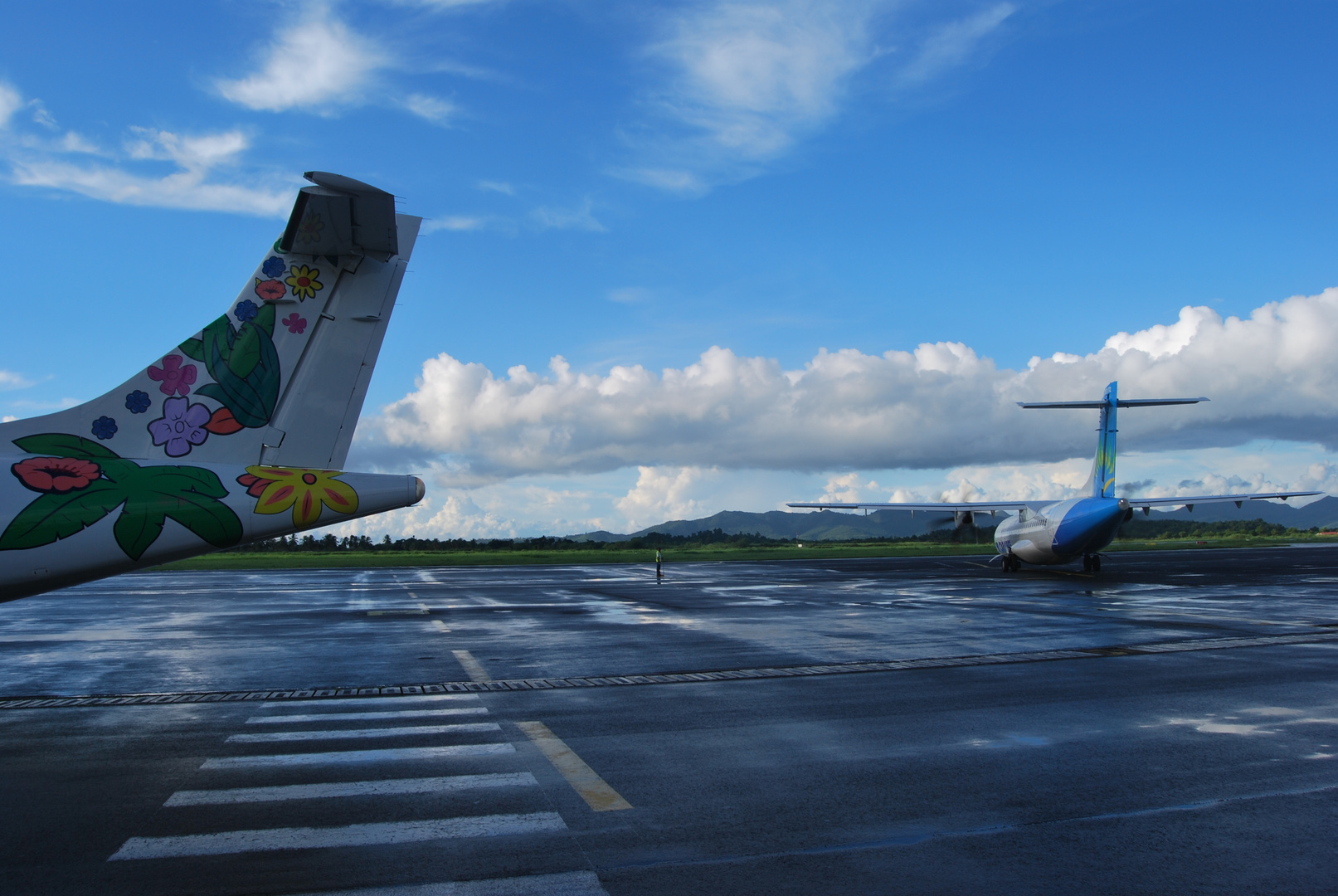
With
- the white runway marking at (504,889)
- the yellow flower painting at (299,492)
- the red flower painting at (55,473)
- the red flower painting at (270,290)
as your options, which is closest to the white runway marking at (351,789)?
the white runway marking at (504,889)

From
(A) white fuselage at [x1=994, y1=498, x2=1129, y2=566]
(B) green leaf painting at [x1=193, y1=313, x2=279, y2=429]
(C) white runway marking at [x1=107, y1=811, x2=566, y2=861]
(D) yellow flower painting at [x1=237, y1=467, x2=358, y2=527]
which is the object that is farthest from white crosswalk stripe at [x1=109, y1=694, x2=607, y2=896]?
(A) white fuselage at [x1=994, y1=498, x2=1129, y2=566]

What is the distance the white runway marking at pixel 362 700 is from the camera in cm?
937

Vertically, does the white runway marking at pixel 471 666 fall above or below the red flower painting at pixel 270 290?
below

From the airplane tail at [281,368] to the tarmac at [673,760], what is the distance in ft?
9.14

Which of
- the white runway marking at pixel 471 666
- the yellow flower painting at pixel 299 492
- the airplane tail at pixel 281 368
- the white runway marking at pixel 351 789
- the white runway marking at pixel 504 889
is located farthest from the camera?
the white runway marking at pixel 471 666

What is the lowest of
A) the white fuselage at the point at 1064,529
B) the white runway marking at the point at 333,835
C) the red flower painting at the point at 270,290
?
the white runway marking at the point at 333,835

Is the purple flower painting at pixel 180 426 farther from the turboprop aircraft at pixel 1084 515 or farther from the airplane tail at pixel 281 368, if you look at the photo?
the turboprop aircraft at pixel 1084 515

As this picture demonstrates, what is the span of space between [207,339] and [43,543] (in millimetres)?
2318

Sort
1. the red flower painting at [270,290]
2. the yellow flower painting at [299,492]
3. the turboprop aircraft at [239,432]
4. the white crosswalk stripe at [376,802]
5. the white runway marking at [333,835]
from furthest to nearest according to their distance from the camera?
the red flower painting at [270,290], the yellow flower painting at [299,492], the turboprop aircraft at [239,432], the white runway marking at [333,835], the white crosswalk stripe at [376,802]

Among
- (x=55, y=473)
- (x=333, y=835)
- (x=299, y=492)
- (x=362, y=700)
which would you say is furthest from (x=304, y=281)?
(x=333, y=835)

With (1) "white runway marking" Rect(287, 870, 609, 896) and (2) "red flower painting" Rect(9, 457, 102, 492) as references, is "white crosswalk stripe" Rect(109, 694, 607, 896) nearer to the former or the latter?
(1) "white runway marking" Rect(287, 870, 609, 896)

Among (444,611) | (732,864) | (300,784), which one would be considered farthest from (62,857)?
(444,611)

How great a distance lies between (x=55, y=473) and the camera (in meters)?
7.18

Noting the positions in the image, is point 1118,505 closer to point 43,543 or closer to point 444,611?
point 444,611
